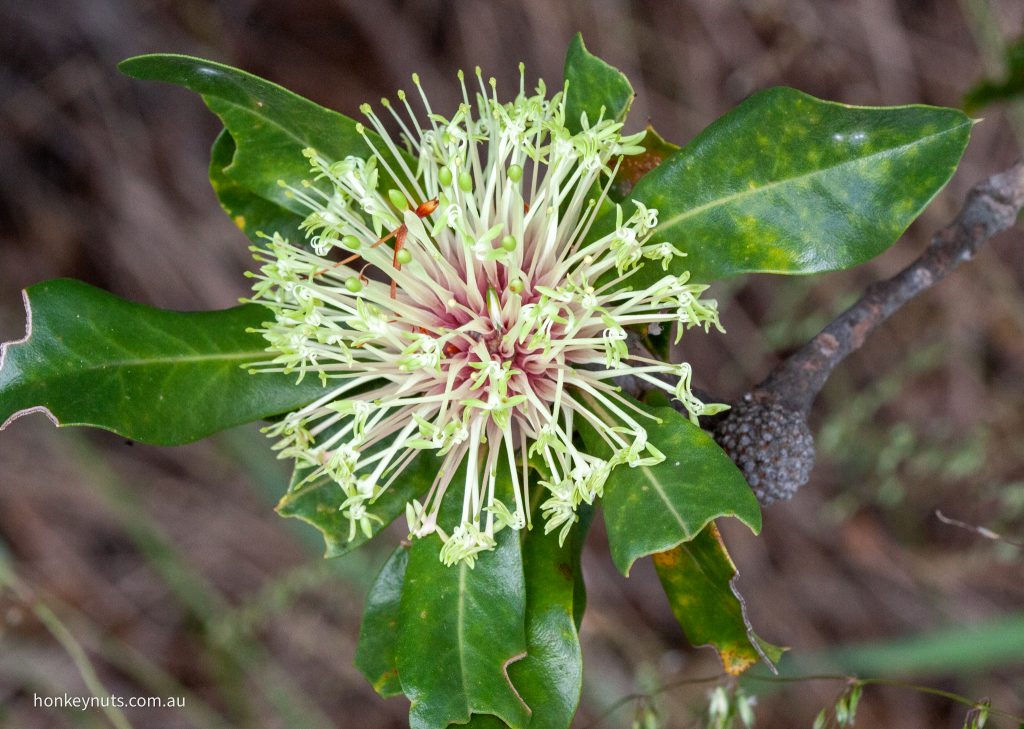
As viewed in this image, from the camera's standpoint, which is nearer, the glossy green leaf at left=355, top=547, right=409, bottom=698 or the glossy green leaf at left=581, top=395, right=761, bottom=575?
the glossy green leaf at left=581, top=395, right=761, bottom=575

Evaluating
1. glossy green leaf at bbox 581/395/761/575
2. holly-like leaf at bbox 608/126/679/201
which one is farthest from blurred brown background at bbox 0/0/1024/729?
glossy green leaf at bbox 581/395/761/575

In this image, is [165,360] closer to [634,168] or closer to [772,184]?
[634,168]

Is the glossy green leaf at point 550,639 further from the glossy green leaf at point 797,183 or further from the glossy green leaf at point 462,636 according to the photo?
the glossy green leaf at point 797,183

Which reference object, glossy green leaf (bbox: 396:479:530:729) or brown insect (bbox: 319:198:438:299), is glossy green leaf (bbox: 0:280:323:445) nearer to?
brown insect (bbox: 319:198:438:299)

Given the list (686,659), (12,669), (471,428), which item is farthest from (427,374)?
(12,669)

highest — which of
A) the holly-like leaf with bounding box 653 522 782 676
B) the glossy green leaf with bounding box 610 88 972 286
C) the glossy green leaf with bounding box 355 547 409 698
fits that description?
the glossy green leaf with bounding box 610 88 972 286

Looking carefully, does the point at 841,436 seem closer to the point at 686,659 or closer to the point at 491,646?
the point at 686,659

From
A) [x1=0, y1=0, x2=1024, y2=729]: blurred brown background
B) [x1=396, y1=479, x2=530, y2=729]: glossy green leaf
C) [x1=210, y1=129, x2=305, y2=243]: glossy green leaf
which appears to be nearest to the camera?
[x1=396, y1=479, x2=530, y2=729]: glossy green leaf
